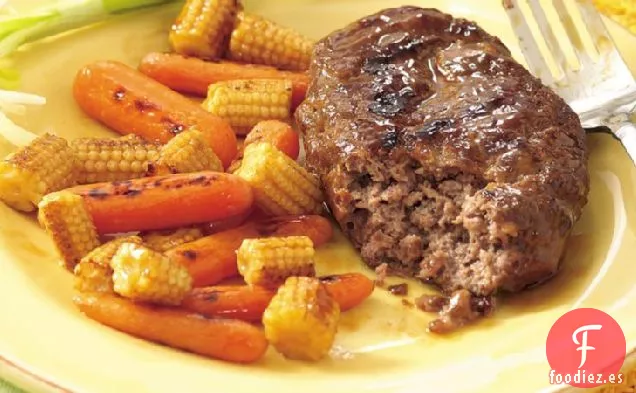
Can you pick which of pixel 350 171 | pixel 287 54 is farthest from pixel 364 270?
pixel 287 54

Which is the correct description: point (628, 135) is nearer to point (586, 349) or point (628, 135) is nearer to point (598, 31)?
point (598, 31)

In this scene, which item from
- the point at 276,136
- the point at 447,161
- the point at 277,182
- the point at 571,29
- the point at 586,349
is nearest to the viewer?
the point at 586,349

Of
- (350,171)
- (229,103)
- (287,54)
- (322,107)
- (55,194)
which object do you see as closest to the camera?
(55,194)

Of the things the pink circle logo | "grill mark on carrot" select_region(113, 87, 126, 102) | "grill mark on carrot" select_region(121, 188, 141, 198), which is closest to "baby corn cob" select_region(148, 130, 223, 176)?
"grill mark on carrot" select_region(121, 188, 141, 198)

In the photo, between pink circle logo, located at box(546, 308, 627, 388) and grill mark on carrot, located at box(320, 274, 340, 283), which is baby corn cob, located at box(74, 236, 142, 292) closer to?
grill mark on carrot, located at box(320, 274, 340, 283)

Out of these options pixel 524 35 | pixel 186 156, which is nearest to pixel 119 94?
pixel 186 156

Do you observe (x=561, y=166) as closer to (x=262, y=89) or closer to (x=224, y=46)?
(x=262, y=89)
